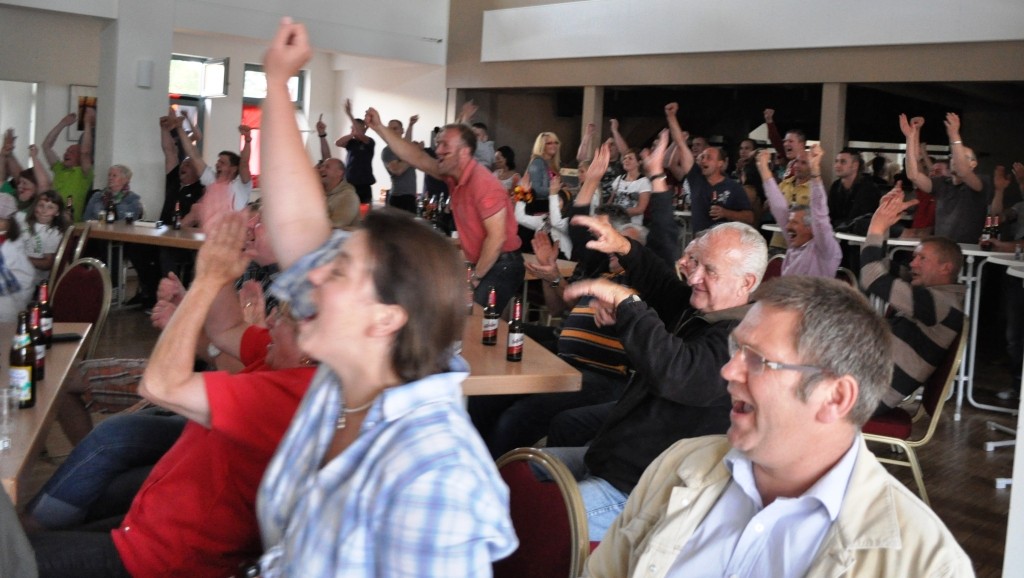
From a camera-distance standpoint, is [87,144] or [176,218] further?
[87,144]

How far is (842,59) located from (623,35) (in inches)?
100

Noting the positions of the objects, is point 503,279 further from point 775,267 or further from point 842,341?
point 842,341

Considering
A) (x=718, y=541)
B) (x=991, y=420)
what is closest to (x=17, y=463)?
(x=718, y=541)

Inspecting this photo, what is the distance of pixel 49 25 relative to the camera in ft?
40.3

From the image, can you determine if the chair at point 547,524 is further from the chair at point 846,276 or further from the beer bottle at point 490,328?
the chair at point 846,276

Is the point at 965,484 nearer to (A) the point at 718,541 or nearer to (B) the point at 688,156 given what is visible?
(A) the point at 718,541

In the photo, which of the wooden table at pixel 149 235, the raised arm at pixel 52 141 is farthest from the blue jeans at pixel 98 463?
the raised arm at pixel 52 141

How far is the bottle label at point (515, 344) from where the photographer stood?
3.55 m

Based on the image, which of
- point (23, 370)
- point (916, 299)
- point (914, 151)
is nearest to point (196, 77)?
point (914, 151)

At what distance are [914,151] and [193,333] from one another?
7175mm

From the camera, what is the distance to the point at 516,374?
10.9 ft

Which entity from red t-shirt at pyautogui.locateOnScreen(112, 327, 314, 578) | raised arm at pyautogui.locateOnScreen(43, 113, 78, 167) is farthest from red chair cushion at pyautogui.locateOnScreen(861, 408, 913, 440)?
raised arm at pyautogui.locateOnScreen(43, 113, 78, 167)

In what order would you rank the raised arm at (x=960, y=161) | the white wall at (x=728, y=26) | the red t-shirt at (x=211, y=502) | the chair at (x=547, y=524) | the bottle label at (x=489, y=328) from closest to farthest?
the chair at (x=547, y=524) < the red t-shirt at (x=211, y=502) < the bottle label at (x=489, y=328) < the raised arm at (x=960, y=161) < the white wall at (x=728, y=26)

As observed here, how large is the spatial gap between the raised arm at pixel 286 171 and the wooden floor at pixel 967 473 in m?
2.95
